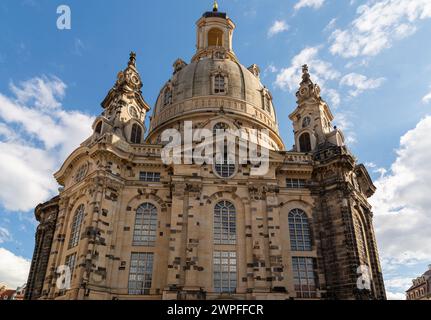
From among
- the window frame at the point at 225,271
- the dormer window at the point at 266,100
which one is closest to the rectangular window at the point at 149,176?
the window frame at the point at 225,271

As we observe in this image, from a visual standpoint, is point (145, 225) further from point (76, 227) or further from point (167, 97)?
point (167, 97)

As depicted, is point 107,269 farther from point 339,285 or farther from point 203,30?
point 203,30

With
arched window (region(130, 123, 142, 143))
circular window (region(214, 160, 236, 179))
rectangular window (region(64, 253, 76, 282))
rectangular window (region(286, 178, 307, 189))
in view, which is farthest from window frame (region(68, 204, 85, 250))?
rectangular window (region(286, 178, 307, 189))

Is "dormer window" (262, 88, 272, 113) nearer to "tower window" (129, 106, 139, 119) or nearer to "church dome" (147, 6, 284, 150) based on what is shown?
"church dome" (147, 6, 284, 150)

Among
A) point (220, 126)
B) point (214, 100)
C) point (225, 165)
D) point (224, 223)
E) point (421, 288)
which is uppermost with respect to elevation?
point (214, 100)

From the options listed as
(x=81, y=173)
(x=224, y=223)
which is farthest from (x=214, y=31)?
(x=224, y=223)

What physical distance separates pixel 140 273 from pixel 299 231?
13.4 meters

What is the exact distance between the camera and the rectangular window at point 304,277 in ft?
98.5

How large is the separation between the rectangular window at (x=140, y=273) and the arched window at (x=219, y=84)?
21.5 meters

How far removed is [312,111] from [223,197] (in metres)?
15.8

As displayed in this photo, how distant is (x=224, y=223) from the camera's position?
31766mm

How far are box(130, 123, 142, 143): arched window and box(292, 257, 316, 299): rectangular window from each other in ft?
62.6
